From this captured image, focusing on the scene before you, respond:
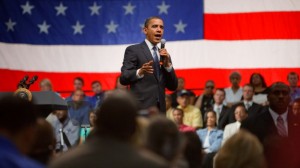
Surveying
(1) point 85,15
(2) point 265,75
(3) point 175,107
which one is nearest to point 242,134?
(3) point 175,107

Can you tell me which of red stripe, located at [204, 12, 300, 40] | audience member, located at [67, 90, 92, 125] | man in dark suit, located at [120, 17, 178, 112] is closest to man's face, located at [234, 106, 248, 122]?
audience member, located at [67, 90, 92, 125]

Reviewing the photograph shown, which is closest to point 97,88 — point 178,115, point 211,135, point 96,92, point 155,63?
point 96,92

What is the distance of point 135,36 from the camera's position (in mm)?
12891

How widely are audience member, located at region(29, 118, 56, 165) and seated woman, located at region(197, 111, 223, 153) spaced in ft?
19.5

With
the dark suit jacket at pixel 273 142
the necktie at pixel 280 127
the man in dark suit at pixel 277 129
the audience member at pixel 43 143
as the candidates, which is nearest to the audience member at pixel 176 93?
the man in dark suit at pixel 277 129

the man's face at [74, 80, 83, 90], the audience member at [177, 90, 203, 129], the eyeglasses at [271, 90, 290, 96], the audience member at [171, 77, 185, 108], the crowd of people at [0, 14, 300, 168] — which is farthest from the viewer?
the man's face at [74, 80, 83, 90]

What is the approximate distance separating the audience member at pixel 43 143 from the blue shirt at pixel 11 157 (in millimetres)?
489

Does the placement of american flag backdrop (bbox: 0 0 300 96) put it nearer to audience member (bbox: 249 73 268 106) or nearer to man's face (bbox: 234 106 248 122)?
audience member (bbox: 249 73 268 106)

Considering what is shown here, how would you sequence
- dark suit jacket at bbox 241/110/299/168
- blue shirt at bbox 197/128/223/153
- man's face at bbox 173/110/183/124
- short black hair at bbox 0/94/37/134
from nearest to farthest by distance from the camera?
short black hair at bbox 0/94/37/134, dark suit jacket at bbox 241/110/299/168, blue shirt at bbox 197/128/223/153, man's face at bbox 173/110/183/124

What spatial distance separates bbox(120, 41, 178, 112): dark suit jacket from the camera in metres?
6.81

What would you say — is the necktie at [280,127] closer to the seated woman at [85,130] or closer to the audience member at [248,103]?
the seated woman at [85,130]

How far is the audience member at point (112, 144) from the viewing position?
117 inches

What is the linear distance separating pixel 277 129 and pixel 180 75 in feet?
20.3

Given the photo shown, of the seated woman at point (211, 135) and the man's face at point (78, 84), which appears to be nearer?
the seated woman at point (211, 135)
